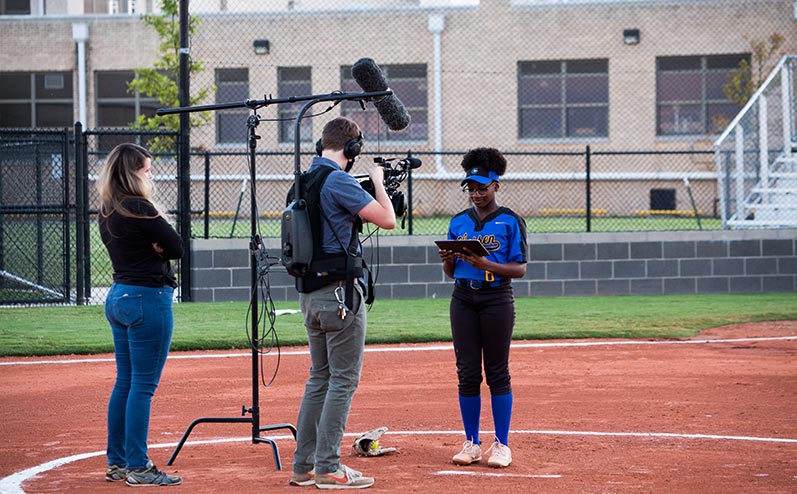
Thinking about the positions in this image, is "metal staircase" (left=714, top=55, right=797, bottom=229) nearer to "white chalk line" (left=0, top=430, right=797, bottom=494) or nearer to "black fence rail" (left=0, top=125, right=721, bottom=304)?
"black fence rail" (left=0, top=125, right=721, bottom=304)

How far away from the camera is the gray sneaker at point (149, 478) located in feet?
22.1

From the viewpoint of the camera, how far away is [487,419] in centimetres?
898

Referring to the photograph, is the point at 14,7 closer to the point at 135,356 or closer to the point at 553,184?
the point at 553,184

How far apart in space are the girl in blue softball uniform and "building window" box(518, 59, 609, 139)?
78.7 ft

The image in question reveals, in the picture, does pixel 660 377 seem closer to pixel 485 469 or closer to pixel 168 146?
pixel 485 469

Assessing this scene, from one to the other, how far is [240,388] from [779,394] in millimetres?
4912

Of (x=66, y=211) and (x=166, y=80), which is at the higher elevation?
(x=166, y=80)

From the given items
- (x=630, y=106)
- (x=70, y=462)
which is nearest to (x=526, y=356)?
(x=70, y=462)

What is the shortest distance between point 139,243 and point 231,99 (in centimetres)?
2684

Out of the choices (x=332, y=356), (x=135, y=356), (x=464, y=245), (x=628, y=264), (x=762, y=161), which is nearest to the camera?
(x=332, y=356)

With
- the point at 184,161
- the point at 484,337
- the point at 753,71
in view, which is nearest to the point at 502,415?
the point at 484,337

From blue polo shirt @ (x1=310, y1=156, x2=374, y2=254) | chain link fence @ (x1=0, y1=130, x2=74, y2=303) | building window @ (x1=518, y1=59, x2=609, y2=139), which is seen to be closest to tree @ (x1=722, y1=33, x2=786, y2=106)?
building window @ (x1=518, y1=59, x2=609, y2=139)

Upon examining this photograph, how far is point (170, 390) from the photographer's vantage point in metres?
10.5

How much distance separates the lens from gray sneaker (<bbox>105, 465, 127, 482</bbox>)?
6902 millimetres
